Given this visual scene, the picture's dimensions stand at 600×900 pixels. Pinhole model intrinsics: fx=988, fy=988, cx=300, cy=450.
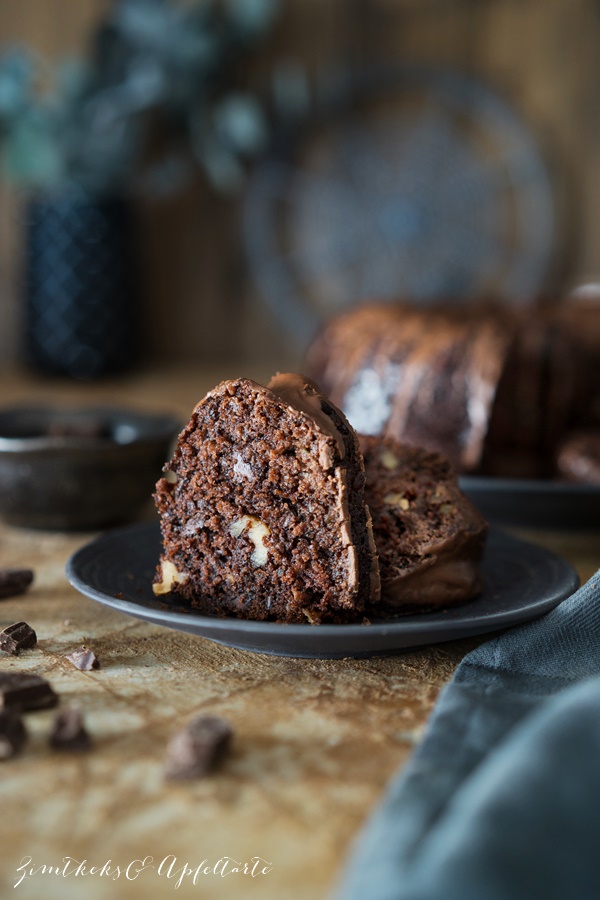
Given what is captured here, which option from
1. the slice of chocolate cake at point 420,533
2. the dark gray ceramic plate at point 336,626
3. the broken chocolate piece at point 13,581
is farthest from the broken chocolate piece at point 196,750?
the broken chocolate piece at point 13,581

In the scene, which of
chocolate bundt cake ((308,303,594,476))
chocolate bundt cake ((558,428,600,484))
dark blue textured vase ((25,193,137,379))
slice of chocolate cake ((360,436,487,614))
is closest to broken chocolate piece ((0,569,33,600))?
slice of chocolate cake ((360,436,487,614))

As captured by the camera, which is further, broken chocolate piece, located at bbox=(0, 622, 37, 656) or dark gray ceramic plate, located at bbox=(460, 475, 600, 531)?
dark gray ceramic plate, located at bbox=(460, 475, 600, 531)

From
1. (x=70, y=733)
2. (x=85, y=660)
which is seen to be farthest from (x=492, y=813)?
(x=85, y=660)

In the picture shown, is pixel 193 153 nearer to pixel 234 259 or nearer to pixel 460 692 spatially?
pixel 234 259

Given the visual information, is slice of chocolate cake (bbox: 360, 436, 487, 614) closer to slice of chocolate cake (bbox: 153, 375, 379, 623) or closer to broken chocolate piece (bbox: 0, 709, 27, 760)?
slice of chocolate cake (bbox: 153, 375, 379, 623)

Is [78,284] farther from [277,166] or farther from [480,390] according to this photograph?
[480,390]

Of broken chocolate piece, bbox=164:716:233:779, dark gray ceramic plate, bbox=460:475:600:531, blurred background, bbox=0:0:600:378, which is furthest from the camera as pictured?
blurred background, bbox=0:0:600:378

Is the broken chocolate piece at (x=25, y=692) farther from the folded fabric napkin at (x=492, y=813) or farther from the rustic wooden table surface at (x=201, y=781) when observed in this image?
the folded fabric napkin at (x=492, y=813)
